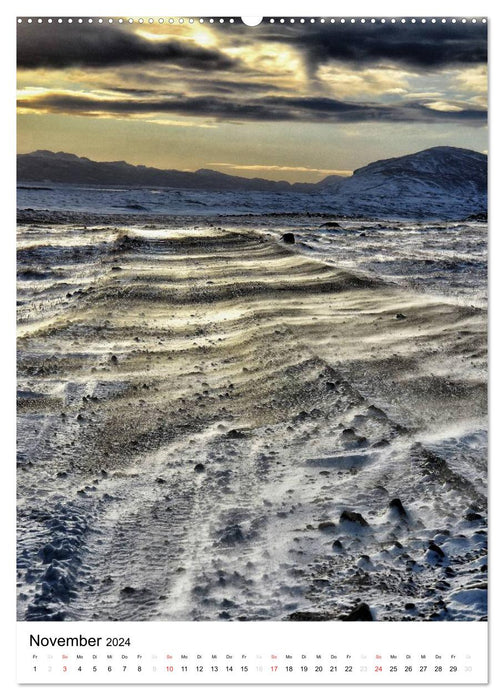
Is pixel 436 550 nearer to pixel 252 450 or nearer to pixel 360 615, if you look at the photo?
pixel 360 615

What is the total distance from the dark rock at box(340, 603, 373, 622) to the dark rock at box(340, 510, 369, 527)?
0.56 metres

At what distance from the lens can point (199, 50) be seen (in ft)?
14.8

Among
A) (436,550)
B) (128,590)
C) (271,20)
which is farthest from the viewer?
(271,20)

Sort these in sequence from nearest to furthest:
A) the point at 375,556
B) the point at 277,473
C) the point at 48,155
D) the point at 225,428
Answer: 1. the point at 375,556
2. the point at 277,473
3. the point at 225,428
4. the point at 48,155

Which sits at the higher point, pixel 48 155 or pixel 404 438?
pixel 48 155

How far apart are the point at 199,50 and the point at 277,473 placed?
258cm

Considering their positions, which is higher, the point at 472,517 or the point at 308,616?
the point at 472,517

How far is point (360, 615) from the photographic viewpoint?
116 inches

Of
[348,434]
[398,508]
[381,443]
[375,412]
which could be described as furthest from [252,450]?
[398,508]

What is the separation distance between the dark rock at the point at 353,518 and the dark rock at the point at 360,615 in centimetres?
56

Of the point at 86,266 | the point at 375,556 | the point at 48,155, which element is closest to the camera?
the point at 375,556

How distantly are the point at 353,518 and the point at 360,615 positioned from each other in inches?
23.8

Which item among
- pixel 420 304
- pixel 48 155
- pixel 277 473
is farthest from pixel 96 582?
pixel 420 304
